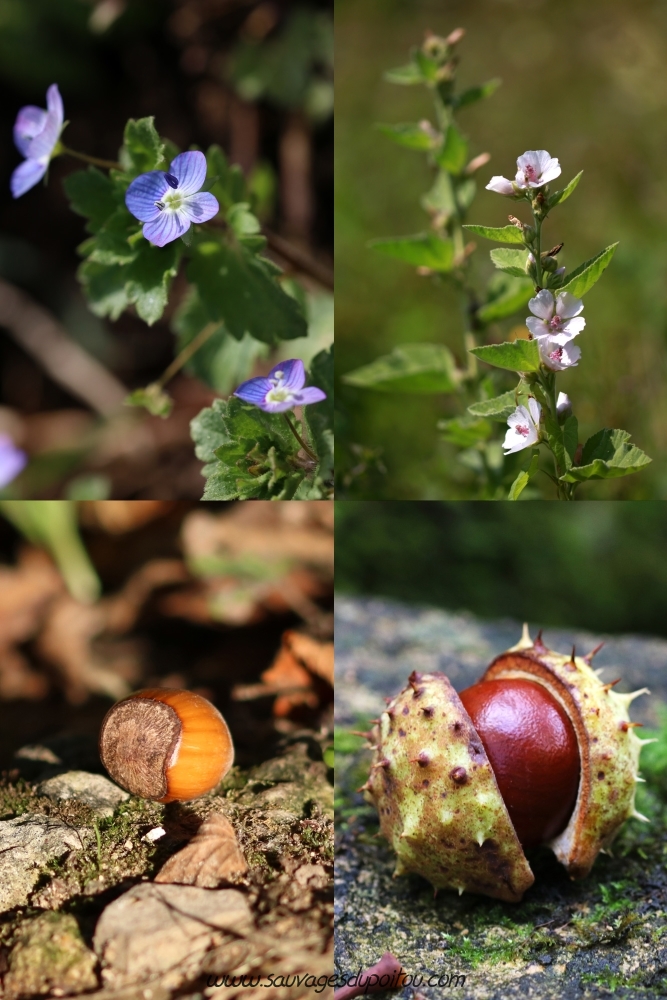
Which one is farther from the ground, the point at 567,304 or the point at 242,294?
the point at 567,304

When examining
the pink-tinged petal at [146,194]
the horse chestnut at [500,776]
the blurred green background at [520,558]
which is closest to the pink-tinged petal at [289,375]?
the pink-tinged petal at [146,194]

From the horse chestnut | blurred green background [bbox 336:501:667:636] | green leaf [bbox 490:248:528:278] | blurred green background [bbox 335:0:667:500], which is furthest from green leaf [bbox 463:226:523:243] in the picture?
blurred green background [bbox 336:501:667:636]

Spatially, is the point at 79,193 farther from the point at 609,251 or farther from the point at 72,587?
the point at 72,587

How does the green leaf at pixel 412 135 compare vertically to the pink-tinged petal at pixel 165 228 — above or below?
above

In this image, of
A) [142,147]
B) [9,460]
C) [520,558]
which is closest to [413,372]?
[142,147]

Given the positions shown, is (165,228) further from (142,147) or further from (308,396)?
(308,396)

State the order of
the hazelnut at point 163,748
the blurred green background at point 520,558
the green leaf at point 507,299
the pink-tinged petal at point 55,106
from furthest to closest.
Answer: the blurred green background at point 520,558 < the green leaf at point 507,299 < the pink-tinged petal at point 55,106 < the hazelnut at point 163,748

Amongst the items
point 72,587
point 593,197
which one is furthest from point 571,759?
point 593,197

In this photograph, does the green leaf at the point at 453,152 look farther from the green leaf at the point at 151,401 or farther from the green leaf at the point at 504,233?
the green leaf at the point at 151,401
